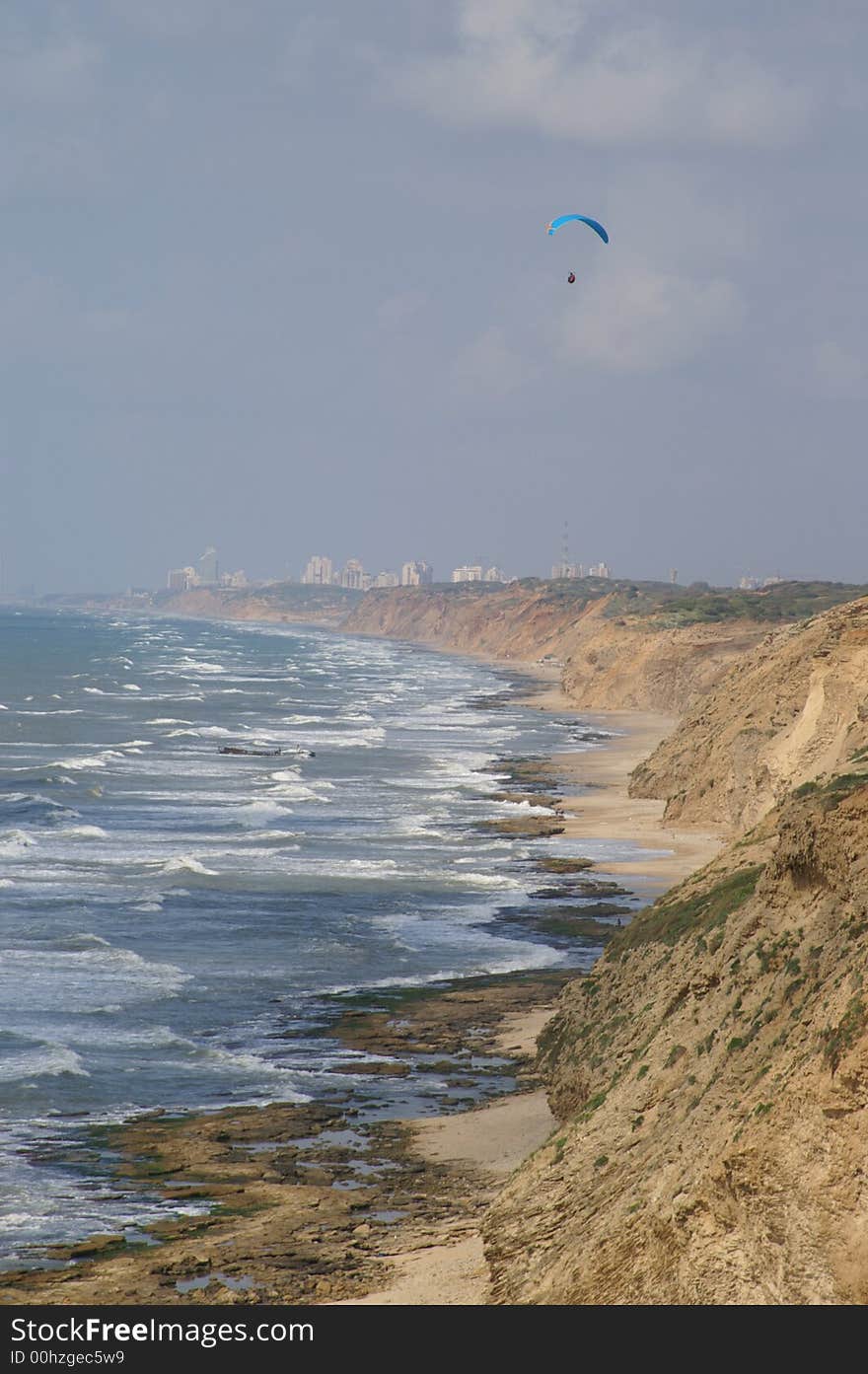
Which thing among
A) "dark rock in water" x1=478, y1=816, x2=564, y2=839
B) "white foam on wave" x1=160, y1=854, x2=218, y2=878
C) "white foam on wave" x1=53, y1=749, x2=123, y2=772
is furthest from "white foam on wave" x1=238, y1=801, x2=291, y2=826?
"white foam on wave" x1=53, y1=749, x2=123, y2=772

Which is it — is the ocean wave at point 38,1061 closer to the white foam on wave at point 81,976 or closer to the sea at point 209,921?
the sea at point 209,921

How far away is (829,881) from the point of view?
22.9 meters

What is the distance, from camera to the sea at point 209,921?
102ft

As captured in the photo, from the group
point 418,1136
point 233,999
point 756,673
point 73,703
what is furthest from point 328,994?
point 73,703

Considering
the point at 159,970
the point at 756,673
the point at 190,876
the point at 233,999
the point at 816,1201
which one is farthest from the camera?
the point at 756,673

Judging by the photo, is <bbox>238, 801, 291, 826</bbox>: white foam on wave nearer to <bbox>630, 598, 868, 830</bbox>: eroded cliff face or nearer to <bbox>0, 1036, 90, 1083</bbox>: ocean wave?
<bbox>630, 598, 868, 830</bbox>: eroded cliff face

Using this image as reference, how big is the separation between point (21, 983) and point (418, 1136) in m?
14.1

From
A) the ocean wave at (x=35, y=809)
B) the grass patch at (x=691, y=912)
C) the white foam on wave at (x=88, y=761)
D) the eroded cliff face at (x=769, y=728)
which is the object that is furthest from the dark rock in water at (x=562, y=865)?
the white foam on wave at (x=88, y=761)

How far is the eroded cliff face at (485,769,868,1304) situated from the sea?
6598mm

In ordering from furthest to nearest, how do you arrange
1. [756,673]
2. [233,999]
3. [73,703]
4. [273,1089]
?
[73,703] < [756,673] < [233,999] < [273,1089]

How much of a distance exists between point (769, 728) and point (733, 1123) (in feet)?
152

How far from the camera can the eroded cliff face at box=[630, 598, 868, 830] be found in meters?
55.8

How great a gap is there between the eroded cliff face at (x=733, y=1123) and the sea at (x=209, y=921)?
21.6 ft

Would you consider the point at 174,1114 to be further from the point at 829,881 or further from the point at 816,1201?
the point at 816,1201
